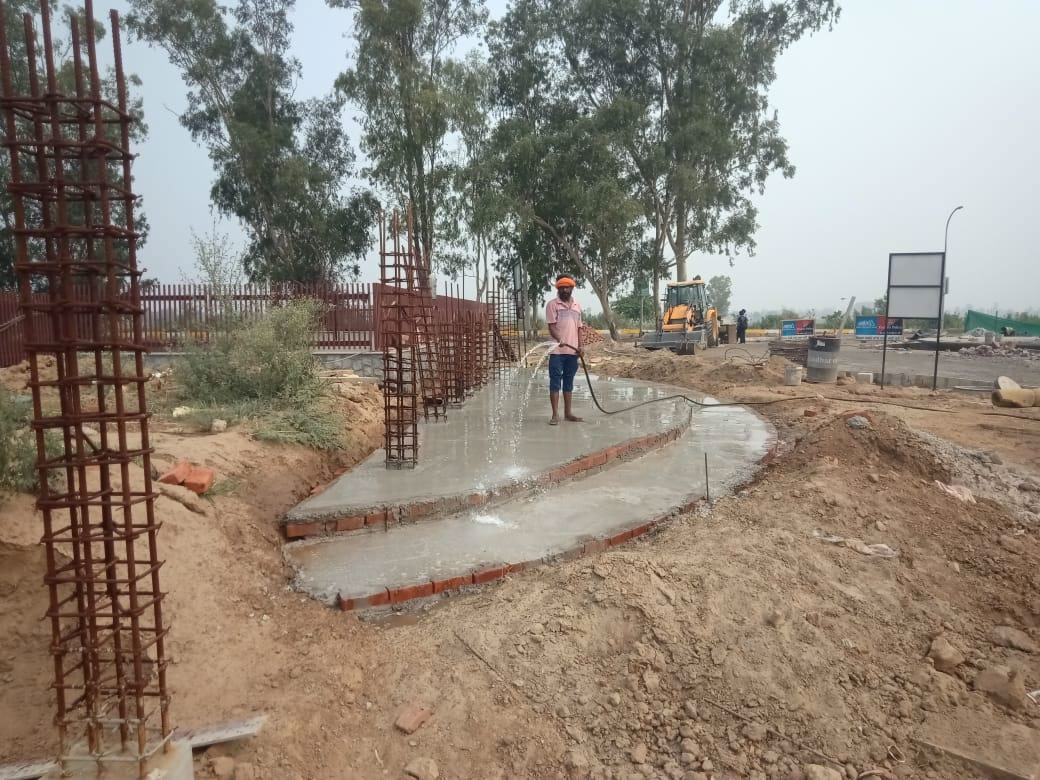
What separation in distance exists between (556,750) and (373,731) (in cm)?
74

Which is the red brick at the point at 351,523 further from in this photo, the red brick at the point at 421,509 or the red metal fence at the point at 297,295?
the red metal fence at the point at 297,295

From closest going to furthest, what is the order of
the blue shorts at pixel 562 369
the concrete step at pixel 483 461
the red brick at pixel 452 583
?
the red brick at pixel 452 583
the concrete step at pixel 483 461
the blue shorts at pixel 562 369

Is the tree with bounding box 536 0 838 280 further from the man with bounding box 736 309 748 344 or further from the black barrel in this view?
the black barrel

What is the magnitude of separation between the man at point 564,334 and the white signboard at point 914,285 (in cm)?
777

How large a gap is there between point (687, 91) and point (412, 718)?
92.5ft

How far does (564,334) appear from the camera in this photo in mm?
7578

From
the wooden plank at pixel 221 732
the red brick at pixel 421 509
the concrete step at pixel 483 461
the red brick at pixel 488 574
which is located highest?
the concrete step at pixel 483 461

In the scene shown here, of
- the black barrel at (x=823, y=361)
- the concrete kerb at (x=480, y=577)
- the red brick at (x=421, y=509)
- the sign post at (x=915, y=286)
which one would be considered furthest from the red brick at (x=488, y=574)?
the black barrel at (x=823, y=361)

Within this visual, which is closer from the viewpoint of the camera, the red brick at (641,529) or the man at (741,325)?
the red brick at (641,529)

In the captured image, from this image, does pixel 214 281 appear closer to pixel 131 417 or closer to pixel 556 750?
pixel 131 417

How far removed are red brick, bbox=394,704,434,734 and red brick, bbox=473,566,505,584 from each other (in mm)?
1138

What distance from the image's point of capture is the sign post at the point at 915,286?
1186 centimetres

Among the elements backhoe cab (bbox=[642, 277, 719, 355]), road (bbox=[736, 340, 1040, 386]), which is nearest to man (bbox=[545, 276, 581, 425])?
road (bbox=[736, 340, 1040, 386])

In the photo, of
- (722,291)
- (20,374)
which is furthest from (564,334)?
(722,291)
